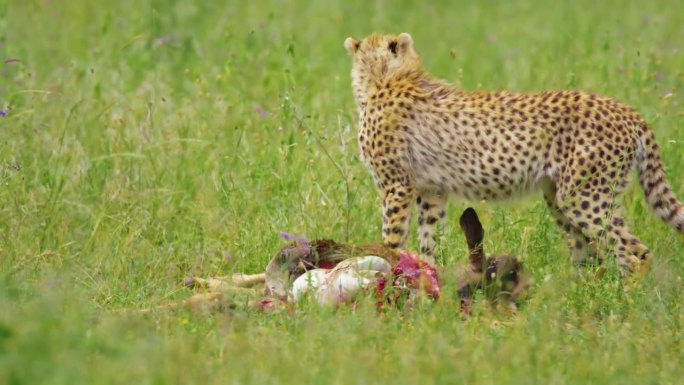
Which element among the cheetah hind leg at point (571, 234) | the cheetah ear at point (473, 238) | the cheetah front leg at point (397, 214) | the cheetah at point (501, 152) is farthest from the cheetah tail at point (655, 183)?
the cheetah front leg at point (397, 214)

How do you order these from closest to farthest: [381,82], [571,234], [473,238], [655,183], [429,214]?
1. [473,238]
2. [655,183]
3. [571,234]
4. [429,214]
5. [381,82]

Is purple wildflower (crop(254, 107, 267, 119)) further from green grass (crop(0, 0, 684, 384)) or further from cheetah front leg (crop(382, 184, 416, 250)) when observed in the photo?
cheetah front leg (crop(382, 184, 416, 250))

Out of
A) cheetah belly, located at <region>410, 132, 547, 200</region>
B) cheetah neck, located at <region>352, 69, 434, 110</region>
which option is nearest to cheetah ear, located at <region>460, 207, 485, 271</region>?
cheetah belly, located at <region>410, 132, 547, 200</region>

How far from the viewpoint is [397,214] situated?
22.2 ft

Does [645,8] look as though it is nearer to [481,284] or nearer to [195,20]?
[195,20]

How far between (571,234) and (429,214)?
761mm

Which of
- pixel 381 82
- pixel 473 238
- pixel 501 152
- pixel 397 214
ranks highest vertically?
pixel 381 82

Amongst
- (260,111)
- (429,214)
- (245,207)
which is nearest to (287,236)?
(245,207)

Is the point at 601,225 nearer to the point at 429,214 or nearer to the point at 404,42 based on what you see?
the point at 429,214

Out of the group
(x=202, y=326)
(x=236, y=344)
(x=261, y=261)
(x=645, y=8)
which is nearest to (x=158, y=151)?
(x=261, y=261)

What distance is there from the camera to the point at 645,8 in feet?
43.0

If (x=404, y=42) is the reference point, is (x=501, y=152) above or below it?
below

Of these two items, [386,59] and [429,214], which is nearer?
[429,214]

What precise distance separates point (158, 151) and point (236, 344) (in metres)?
3.01
